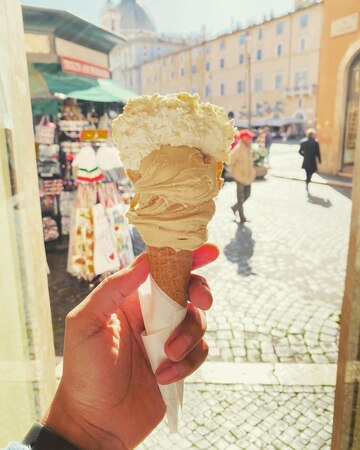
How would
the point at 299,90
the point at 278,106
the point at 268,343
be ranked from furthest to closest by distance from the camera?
the point at 278,106 → the point at 299,90 → the point at 268,343

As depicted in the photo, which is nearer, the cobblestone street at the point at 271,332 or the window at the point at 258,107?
the cobblestone street at the point at 271,332

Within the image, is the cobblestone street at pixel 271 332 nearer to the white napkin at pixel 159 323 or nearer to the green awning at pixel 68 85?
the white napkin at pixel 159 323

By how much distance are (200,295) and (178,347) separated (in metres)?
0.25

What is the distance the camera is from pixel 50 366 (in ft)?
8.33

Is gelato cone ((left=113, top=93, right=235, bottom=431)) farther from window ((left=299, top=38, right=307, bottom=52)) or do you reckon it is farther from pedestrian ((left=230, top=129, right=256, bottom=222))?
window ((left=299, top=38, right=307, bottom=52))

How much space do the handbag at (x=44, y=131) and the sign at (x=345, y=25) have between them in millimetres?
11642

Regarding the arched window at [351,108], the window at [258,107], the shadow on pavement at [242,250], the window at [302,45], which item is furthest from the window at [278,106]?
the shadow on pavement at [242,250]

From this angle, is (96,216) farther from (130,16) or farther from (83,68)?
(130,16)

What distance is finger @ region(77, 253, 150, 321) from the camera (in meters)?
1.42

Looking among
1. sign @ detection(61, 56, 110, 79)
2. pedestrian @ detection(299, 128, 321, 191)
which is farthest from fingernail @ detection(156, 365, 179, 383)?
pedestrian @ detection(299, 128, 321, 191)

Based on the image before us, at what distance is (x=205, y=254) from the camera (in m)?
1.79

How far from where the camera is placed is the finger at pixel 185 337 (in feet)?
4.86

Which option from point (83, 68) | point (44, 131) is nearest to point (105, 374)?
point (44, 131)

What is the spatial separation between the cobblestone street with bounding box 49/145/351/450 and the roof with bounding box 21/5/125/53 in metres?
4.83
